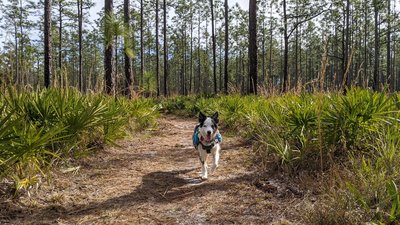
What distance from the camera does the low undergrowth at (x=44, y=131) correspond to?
2908mm

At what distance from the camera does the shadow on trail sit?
2920 mm

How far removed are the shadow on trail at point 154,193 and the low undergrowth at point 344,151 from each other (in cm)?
84

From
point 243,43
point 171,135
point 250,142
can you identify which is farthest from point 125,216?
point 243,43

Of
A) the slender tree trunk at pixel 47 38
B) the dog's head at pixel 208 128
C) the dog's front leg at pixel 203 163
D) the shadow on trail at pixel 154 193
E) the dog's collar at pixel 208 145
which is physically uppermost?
the slender tree trunk at pixel 47 38

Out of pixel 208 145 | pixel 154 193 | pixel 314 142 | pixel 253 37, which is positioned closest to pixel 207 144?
pixel 208 145

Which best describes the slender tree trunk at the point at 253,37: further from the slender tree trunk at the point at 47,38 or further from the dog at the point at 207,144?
the slender tree trunk at the point at 47,38

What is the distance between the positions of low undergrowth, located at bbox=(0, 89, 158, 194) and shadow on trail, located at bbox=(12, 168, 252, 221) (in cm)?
54

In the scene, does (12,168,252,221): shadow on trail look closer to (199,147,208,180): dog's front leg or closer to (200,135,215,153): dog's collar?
(199,147,208,180): dog's front leg

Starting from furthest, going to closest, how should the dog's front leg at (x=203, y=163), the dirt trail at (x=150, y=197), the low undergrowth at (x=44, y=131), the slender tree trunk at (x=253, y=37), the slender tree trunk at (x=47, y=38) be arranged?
1. the slender tree trunk at (x=253, y=37)
2. the slender tree trunk at (x=47, y=38)
3. the dog's front leg at (x=203, y=163)
4. the low undergrowth at (x=44, y=131)
5. the dirt trail at (x=150, y=197)

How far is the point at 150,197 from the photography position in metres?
3.44

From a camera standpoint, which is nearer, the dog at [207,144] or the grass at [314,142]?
the grass at [314,142]

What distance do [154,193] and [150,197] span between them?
149mm

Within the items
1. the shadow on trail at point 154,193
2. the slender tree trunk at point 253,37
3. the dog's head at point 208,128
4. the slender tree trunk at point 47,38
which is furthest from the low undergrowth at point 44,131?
the slender tree trunk at point 253,37

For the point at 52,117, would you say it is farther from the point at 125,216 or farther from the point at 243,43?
the point at 243,43
